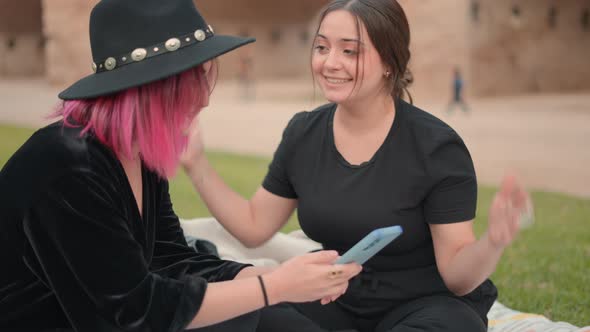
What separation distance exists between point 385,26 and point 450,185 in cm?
53

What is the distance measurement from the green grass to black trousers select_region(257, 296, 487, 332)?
120 centimetres

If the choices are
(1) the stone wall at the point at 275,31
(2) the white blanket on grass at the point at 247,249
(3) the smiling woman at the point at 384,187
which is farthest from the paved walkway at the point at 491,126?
(1) the stone wall at the point at 275,31

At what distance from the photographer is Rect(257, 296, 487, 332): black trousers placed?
2193 millimetres

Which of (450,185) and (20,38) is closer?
(450,185)

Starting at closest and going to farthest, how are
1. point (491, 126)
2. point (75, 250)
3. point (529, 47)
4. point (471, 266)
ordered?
point (75, 250)
point (471, 266)
point (491, 126)
point (529, 47)

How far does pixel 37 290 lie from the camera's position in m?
1.79

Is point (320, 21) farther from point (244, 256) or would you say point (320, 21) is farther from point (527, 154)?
point (527, 154)

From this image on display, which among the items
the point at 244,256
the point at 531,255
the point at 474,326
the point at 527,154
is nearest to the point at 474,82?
the point at 527,154

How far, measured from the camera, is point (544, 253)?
14.8 feet

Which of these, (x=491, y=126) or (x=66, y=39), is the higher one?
(x=66, y=39)

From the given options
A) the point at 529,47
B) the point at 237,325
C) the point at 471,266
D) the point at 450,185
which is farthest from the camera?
the point at 529,47

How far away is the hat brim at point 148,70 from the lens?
165 centimetres

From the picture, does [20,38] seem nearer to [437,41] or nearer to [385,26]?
[437,41]

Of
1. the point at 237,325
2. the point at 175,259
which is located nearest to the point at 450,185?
the point at 237,325
